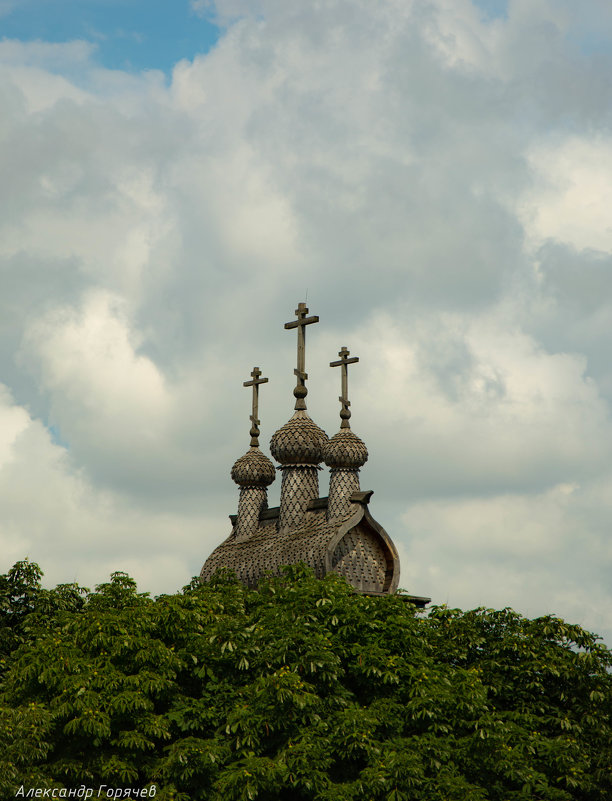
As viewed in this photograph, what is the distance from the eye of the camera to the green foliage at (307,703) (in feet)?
60.9

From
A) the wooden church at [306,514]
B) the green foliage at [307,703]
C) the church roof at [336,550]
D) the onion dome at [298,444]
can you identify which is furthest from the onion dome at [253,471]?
the green foliage at [307,703]

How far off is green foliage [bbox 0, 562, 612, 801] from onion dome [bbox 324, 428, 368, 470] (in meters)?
5.40

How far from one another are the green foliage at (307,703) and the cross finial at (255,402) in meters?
9.47

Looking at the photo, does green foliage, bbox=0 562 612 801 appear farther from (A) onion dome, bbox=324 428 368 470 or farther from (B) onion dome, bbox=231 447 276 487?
(B) onion dome, bbox=231 447 276 487

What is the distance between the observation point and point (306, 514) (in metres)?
28.9

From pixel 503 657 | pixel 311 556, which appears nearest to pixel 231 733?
pixel 503 657

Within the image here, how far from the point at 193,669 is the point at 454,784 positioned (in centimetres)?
495

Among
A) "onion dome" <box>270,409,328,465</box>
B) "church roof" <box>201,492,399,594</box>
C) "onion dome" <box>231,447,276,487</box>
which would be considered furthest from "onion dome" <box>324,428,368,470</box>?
"onion dome" <box>231,447,276,487</box>

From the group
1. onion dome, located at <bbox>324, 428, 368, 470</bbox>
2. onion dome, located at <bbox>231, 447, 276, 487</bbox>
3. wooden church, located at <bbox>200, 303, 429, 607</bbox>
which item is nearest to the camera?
wooden church, located at <bbox>200, 303, 429, 607</bbox>

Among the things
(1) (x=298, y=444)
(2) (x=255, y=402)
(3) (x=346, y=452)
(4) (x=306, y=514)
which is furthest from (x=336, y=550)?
(2) (x=255, y=402)

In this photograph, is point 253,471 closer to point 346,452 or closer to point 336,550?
point 346,452

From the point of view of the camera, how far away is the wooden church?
27031 mm

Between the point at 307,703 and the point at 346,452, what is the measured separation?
10141 mm

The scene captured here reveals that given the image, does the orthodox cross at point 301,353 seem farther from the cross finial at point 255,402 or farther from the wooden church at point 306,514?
the cross finial at point 255,402
